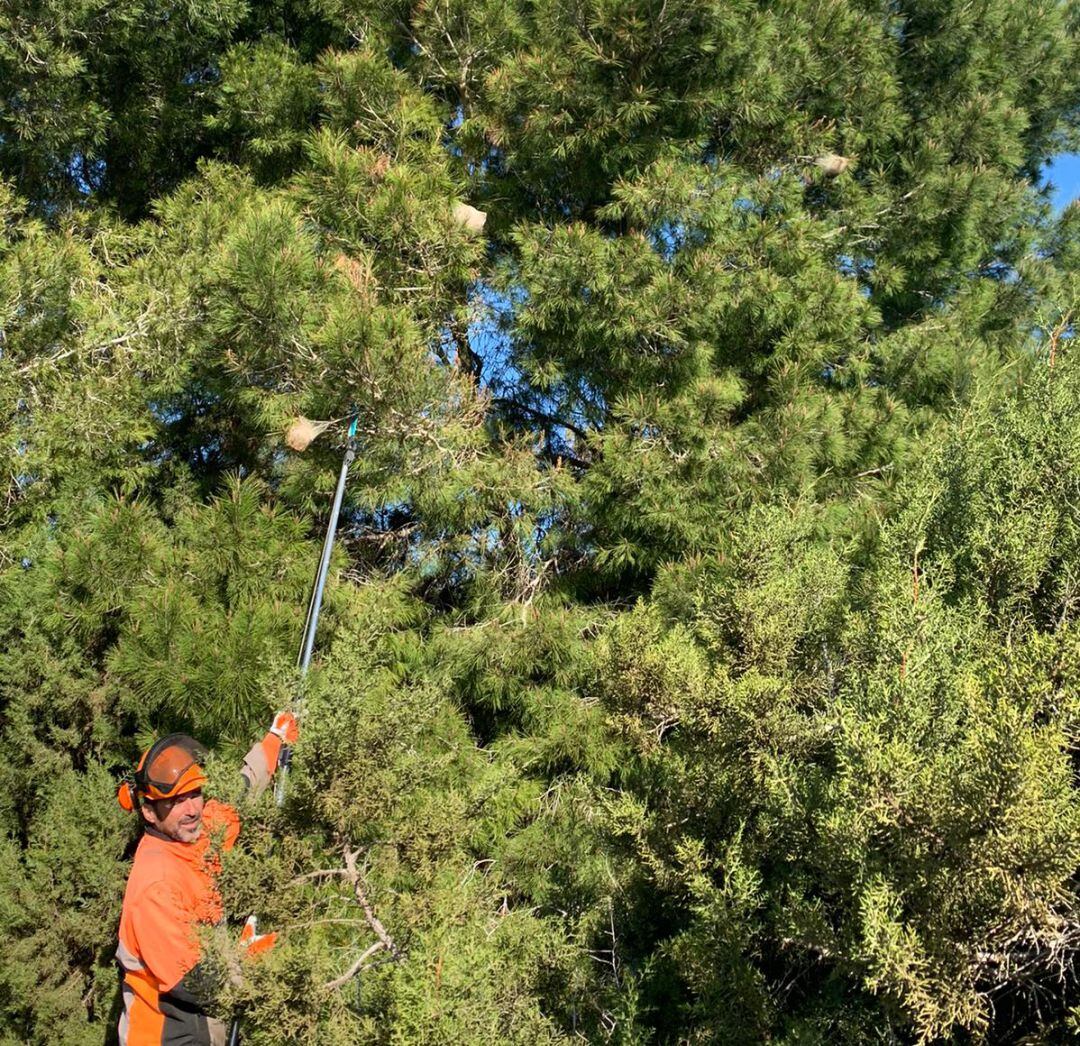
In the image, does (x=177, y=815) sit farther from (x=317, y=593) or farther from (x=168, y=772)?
(x=317, y=593)

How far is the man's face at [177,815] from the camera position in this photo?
113 inches

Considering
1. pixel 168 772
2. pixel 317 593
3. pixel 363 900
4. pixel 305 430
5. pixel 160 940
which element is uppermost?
pixel 305 430

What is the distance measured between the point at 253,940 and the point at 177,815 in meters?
0.83

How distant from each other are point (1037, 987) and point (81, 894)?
416cm

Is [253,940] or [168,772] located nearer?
[253,940]

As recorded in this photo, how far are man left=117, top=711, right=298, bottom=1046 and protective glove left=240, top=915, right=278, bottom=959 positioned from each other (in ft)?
1.33

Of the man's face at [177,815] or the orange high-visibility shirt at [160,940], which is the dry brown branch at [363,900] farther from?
the man's face at [177,815]

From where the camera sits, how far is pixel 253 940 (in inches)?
85.4

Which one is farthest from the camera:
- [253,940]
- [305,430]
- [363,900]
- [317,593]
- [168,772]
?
[305,430]

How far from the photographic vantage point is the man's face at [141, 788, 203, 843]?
9.38 feet

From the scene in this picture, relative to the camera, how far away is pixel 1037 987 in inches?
73.4

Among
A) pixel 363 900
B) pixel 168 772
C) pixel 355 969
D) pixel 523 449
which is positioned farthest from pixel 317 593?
pixel 523 449

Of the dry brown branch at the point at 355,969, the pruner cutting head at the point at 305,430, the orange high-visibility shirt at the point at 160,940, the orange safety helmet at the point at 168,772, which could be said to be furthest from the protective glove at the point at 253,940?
the pruner cutting head at the point at 305,430

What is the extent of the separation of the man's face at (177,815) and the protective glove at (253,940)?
668 mm
